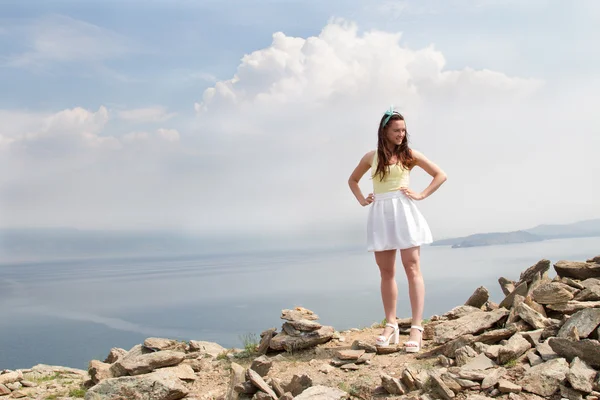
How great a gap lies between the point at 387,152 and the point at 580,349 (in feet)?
11.5

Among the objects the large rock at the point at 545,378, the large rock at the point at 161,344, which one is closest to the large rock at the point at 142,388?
the large rock at the point at 161,344

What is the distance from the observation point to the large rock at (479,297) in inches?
409

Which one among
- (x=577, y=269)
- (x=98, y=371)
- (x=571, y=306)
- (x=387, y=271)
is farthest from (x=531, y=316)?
(x=98, y=371)

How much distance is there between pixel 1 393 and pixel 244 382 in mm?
4891

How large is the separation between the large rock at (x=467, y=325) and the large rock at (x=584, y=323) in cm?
121

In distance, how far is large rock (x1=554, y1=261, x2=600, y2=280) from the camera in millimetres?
10406

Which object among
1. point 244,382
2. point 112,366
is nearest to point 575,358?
point 244,382

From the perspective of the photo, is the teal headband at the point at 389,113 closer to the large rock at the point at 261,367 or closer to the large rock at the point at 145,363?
the large rock at the point at 261,367

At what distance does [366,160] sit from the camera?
8.69m

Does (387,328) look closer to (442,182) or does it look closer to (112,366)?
(442,182)

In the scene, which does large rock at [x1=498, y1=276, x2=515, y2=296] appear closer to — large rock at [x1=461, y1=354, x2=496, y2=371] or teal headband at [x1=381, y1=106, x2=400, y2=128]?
large rock at [x1=461, y1=354, x2=496, y2=371]

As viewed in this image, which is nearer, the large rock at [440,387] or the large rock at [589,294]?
the large rock at [440,387]

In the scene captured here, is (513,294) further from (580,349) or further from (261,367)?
(261,367)

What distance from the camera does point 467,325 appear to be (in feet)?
28.6
